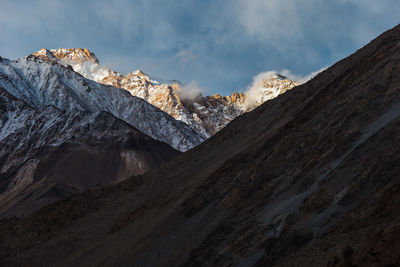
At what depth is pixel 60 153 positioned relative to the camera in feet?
429

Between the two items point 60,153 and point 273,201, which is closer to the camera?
point 273,201

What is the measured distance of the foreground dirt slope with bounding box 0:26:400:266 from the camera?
16375mm

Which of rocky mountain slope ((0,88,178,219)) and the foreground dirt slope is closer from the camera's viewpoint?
the foreground dirt slope

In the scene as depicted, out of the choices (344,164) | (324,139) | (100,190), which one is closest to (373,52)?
(324,139)

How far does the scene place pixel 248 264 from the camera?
18.3 meters

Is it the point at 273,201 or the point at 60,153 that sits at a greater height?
the point at 60,153

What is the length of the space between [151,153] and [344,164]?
116393 mm

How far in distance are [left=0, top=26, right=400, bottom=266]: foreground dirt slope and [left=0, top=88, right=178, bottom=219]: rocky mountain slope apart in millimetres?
55764

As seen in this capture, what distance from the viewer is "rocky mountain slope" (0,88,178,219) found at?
10864 cm

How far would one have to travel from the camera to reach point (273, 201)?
23359 mm

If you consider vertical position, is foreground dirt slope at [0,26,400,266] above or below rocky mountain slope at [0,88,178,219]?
below

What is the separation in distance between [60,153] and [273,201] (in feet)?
381

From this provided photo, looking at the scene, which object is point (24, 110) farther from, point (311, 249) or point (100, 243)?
point (311, 249)

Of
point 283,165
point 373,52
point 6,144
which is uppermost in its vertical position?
point 6,144
